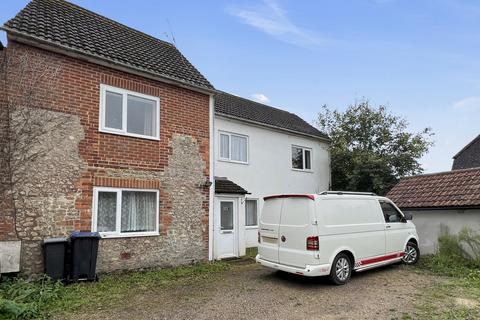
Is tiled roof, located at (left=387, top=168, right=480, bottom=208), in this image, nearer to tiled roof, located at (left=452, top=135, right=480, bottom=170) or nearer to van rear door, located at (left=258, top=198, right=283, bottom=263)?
van rear door, located at (left=258, top=198, right=283, bottom=263)

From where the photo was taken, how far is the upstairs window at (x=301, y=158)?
1808 centimetres

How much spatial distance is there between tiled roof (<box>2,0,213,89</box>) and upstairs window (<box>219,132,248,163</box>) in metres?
3.48

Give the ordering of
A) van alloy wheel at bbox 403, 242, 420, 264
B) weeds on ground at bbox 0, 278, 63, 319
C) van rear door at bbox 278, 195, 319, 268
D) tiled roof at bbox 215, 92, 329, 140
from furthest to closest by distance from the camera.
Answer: tiled roof at bbox 215, 92, 329, 140 → van alloy wheel at bbox 403, 242, 420, 264 → van rear door at bbox 278, 195, 319, 268 → weeds on ground at bbox 0, 278, 63, 319

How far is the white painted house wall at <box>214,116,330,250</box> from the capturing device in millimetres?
14891

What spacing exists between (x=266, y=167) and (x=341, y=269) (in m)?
8.76

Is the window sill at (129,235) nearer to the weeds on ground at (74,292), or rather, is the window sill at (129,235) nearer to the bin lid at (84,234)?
the bin lid at (84,234)

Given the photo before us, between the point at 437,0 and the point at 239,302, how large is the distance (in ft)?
29.0

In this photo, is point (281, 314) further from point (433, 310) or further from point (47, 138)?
point (47, 138)

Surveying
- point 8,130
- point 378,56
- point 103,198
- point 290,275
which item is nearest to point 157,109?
point 103,198

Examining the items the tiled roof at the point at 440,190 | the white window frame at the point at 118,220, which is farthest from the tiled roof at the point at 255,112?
the tiled roof at the point at 440,190

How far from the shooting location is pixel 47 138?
8.38m

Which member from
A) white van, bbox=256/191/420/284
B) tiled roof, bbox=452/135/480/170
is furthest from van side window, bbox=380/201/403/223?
tiled roof, bbox=452/135/480/170

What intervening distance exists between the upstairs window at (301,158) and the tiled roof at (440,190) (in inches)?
233

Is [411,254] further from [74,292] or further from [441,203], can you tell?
[74,292]
